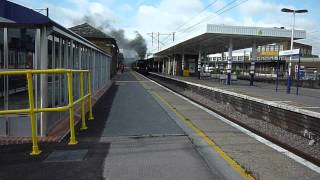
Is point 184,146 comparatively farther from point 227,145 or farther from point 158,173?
point 158,173

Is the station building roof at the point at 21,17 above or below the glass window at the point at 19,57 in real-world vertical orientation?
above

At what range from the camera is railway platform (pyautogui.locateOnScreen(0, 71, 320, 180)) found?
6.27 metres

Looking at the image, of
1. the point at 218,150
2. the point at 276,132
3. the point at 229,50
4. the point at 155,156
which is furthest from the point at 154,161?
the point at 229,50

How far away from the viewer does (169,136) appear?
368 inches

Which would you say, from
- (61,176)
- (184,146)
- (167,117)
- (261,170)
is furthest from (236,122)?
(61,176)

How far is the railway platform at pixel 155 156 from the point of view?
6.27m

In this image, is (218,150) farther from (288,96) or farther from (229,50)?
(229,50)

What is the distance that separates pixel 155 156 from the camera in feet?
24.1

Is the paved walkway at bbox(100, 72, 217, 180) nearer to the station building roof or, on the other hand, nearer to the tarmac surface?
the tarmac surface

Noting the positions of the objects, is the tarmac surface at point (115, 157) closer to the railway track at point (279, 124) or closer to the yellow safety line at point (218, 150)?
the yellow safety line at point (218, 150)

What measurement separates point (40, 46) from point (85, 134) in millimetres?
2229

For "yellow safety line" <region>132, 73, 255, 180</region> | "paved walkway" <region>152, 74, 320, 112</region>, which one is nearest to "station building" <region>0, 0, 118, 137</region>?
"yellow safety line" <region>132, 73, 255, 180</region>

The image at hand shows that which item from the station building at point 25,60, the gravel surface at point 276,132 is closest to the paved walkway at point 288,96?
the gravel surface at point 276,132

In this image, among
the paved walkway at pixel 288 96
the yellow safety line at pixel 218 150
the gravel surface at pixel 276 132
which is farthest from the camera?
the paved walkway at pixel 288 96
